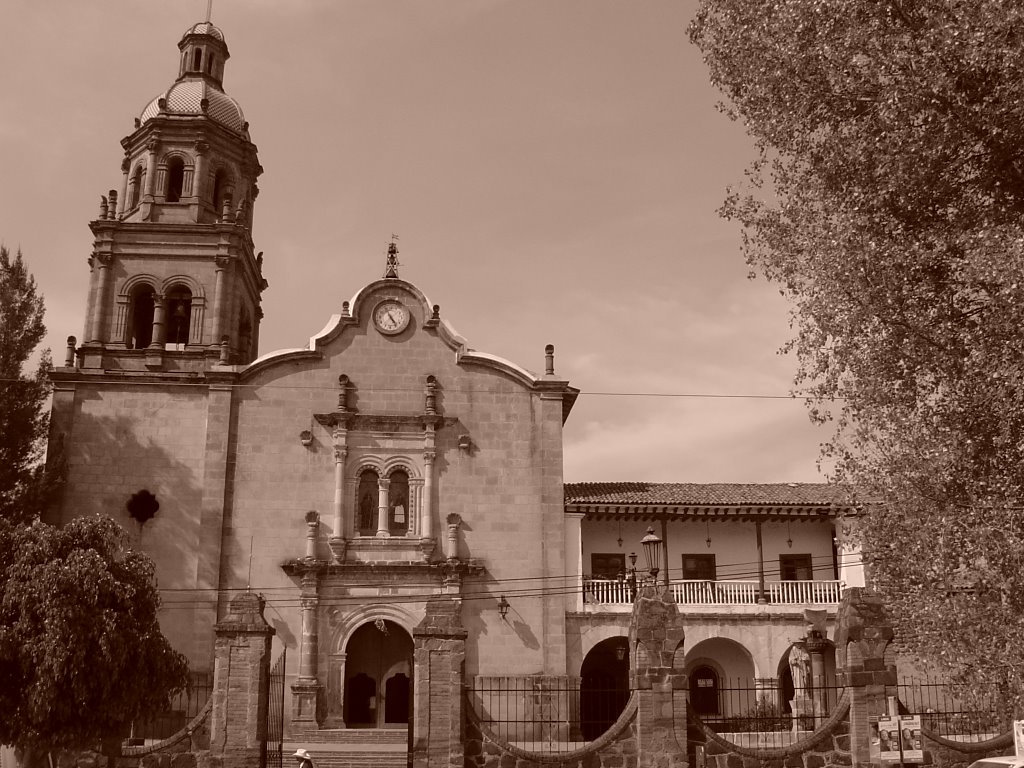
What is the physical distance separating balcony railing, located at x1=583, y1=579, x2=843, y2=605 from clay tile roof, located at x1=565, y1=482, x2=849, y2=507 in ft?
7.29

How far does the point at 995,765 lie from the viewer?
14.0 metres

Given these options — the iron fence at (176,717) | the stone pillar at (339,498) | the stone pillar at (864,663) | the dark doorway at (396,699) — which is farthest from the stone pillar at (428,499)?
the stone pillar at (864,663)

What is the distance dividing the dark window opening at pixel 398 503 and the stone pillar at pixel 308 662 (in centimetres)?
257

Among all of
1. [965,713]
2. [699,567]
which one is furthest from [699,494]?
[965,713]

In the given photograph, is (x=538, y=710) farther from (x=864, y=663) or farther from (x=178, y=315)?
(x=178, y=315)

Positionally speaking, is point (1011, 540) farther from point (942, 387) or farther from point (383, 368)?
point (383, 368)

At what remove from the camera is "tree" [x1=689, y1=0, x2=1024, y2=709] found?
11.9 metres

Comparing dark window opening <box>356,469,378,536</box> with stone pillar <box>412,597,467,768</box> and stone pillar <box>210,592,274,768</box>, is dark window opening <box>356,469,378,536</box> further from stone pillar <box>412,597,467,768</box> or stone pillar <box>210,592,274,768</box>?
stone pillar <box>412,597,467,768</box>

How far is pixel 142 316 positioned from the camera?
3117 centimetres

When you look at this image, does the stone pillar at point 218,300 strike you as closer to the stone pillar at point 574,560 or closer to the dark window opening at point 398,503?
the dark window opening at point 398,503

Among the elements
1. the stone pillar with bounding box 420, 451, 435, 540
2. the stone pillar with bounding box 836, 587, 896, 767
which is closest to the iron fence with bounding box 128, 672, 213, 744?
the stone pillar with bounding box 420, 451, 435, 540

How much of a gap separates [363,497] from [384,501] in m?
0.67

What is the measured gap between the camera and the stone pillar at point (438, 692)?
52.1 feet

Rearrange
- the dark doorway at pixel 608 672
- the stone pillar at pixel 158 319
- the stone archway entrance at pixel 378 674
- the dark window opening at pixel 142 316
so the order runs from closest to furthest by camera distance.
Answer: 1. the stone archway entrance at pixel 378 674
2. the dark doorway at pixel 608 672
3. the stone pillar at pixel 158 319
4. the dark window opening at pixel 142 316
